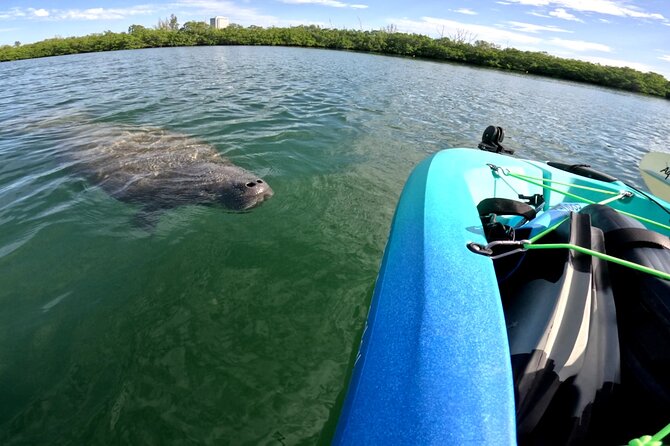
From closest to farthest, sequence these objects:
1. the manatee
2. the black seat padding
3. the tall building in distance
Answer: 1. the black seat padding
2. the manatee
3. the tall building in distance

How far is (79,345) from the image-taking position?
9.41ft

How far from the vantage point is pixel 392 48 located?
180 ft

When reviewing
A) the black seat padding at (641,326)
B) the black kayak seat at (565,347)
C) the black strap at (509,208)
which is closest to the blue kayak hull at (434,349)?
the black kayak seat at (565,347)

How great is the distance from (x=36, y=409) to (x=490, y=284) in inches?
126

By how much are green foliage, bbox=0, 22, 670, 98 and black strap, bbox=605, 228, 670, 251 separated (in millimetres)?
48406

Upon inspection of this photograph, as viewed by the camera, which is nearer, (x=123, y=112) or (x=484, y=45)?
(x=123, y=112)

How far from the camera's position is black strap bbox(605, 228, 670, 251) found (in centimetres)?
174

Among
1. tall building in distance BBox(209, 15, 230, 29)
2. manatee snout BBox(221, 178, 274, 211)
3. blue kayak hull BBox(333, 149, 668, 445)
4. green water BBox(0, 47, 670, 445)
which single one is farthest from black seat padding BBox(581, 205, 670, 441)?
tall building in distance BBox(209, 15, 230, 29)

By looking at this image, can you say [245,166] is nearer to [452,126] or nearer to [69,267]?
[69,267]

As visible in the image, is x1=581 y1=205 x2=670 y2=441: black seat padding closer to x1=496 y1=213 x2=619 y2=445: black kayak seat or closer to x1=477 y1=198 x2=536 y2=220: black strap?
x1=496 y1=213 x2=619 y2=445: black kayak seat

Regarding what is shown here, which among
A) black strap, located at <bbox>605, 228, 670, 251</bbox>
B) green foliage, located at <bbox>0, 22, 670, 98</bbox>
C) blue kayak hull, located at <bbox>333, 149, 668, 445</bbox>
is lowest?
blue kayak hull, located at <bbox>333, 149, 668, 445</bbox>

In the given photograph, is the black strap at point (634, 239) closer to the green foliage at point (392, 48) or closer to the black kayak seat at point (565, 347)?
the black kayak seat at point (565, 347)

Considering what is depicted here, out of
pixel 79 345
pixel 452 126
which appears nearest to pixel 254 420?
pixel 79 345

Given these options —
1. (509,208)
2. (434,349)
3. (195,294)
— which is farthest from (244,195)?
(434,349)
